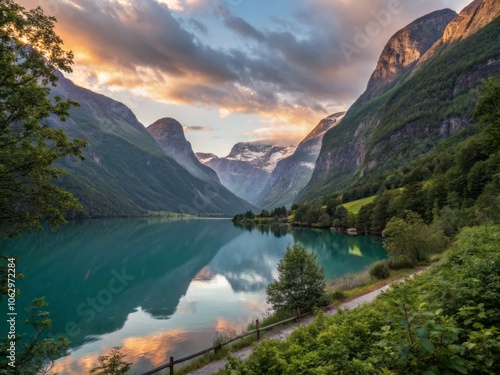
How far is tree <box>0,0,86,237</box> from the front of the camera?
13375 millimetres

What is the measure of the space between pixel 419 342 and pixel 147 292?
5185 centimetres

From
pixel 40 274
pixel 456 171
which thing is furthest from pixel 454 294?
pixel 456 171

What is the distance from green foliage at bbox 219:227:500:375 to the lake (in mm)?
17890

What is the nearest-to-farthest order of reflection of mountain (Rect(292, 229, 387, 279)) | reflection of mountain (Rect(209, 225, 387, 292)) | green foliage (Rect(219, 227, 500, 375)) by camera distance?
green foliage (Rect(219, 227, 500, 375)), reflection of mountain (Rect(209, 225, 387, 292)), reflection of mountain (Rect(292, 229, 387, 279))

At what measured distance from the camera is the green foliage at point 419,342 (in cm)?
641

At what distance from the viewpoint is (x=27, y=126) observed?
14.1m

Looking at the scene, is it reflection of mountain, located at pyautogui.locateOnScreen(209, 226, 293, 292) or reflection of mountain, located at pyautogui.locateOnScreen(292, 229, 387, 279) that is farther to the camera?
reflection of mountain, located at pyautogui.locateOnScreen(292, 229, 387, 279)

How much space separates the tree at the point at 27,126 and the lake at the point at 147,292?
16.1 meters

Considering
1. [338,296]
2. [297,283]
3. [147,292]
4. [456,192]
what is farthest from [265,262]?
[297,283]

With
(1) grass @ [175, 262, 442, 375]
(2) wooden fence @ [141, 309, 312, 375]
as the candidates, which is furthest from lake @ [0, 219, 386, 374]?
(2) wooden fence @ [141, 309, 312, 375]

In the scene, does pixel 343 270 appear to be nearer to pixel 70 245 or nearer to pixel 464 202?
pixel 464 202

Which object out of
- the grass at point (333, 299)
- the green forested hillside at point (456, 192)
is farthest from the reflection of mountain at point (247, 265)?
the green forested hillside at point (456, 192)

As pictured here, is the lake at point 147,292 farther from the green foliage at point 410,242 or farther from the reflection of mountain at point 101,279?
the green foliage at point 410,242

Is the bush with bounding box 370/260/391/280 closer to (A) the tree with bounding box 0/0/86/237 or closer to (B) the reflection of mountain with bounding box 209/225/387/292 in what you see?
(B) the reflection of mountain with bounding box 209/225/387/292
